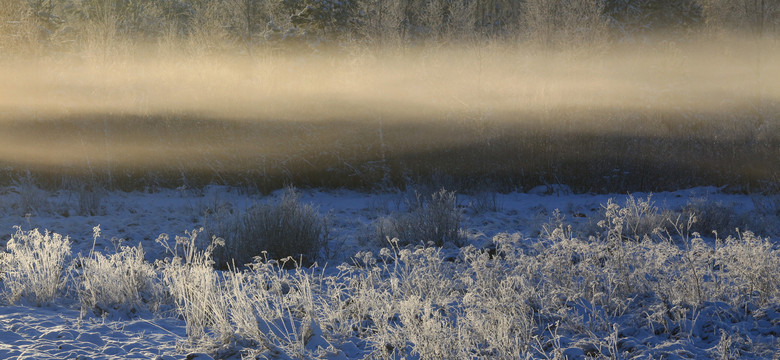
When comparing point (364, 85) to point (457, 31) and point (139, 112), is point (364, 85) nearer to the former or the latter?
point (457, 31)

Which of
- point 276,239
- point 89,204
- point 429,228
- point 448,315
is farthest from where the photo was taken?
Answer: point 89,204

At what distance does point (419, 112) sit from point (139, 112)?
8870mm

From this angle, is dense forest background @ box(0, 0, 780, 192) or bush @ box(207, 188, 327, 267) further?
dense forest background @ box(0, 0, 780, 192)

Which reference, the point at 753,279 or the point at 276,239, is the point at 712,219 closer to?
the point at 753,279

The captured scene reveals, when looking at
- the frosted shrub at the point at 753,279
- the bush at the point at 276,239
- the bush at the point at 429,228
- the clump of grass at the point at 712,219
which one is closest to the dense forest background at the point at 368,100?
the clump of grass at the point at 712,219

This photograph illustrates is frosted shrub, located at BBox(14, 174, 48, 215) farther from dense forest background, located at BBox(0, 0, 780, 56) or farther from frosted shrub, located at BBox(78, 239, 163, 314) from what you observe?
frosted shrub, located at BBox(78, 239, 163, 314)

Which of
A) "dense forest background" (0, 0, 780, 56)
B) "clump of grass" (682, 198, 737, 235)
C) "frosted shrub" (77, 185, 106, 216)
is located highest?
"dense forest background" (0, 0, 780, 56)

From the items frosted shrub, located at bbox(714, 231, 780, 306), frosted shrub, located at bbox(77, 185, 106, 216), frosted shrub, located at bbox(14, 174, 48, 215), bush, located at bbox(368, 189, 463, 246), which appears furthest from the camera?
frosted shrub, located at bbox(77, 185, 106, 216)

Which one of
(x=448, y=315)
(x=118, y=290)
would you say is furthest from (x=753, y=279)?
(x=118, y=290)

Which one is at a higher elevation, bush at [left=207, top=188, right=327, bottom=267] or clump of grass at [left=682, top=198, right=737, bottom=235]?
bush at [left=207, top=188, right=327, bottom=267]

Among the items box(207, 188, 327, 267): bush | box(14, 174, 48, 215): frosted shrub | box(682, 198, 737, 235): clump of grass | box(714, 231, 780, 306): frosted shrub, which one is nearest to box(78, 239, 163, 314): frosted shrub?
box(207, 188, 327, 267): bush

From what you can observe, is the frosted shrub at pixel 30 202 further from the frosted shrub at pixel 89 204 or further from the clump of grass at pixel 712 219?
the clump of grass at pixel 712 219

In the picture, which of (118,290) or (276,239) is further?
(276,239)

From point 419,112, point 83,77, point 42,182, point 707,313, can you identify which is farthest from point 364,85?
point 707,313
